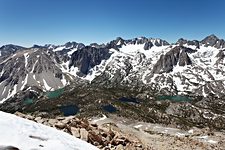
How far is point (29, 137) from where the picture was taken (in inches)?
677

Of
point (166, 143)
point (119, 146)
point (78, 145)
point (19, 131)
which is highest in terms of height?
point (19, 131)

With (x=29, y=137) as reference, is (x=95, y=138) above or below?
below

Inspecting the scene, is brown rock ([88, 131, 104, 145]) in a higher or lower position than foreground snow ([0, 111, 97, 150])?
lower

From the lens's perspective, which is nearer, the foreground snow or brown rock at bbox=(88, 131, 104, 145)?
the foreground snow

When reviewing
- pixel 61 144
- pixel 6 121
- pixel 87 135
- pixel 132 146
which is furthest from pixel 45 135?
pixel 132 146

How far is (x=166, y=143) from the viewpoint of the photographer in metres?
44.4

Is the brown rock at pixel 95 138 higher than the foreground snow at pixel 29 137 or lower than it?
lower

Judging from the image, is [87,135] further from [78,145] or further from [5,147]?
[5,147]

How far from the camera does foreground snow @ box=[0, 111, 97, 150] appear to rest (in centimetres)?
1616

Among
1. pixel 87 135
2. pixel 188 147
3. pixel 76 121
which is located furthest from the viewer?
pixel 188 147

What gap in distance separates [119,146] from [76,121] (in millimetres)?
7008

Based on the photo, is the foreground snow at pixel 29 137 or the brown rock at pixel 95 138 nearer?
the foreground snow at pixel 29 137

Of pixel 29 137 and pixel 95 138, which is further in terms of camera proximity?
pixel 95 138

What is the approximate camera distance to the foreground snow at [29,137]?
16156 millimetres
